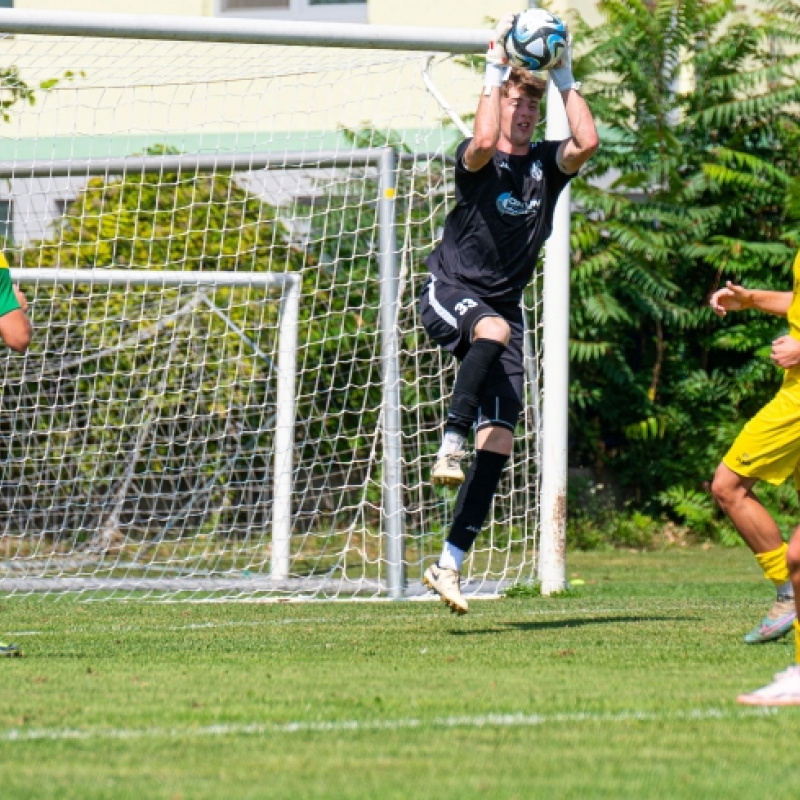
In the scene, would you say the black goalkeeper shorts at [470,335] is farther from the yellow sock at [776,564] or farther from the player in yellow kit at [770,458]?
the yellow sock at [776,564]

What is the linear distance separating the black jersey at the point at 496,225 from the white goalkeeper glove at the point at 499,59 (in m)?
0.34

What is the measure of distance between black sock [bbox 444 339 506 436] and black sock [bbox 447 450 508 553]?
0.43 metres

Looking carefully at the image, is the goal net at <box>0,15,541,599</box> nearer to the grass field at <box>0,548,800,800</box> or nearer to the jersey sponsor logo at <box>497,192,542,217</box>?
the jersey sponsor logo at <box>497,192,542,217</box>

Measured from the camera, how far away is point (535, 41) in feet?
22.4

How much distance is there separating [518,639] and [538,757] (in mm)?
2759

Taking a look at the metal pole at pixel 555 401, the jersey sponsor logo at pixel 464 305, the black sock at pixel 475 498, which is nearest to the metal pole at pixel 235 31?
the metal pole at pixel 555 401

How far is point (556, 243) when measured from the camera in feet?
30.6

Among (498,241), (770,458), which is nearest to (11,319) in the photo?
(498,241)

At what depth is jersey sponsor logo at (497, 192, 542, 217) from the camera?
7.09m

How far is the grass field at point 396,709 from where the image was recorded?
3492 millimetres

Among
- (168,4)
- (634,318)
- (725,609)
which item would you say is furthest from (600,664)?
(168,4)

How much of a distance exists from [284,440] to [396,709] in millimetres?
6108

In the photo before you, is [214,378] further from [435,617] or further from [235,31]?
[435,617]

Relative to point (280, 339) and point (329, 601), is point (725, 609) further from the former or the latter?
point (280, 339)
